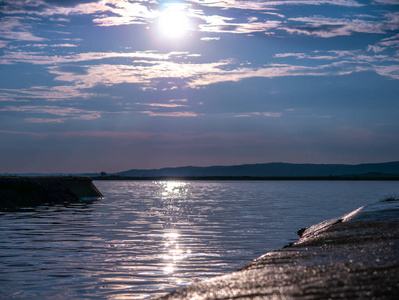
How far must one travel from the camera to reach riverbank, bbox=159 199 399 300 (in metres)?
8.02

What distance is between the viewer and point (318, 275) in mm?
9133

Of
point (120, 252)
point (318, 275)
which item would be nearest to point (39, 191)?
point (120, 252)

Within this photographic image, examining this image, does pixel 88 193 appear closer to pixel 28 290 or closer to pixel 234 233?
pixel 234 233

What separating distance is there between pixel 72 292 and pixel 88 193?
50.6 m

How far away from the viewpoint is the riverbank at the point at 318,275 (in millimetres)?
8023

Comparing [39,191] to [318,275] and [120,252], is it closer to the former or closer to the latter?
[120,252]

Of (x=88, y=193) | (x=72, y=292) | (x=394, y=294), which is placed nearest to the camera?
(x=394, y=294)

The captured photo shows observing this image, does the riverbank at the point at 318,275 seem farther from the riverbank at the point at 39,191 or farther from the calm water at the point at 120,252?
the riverbank at the point at 39,191

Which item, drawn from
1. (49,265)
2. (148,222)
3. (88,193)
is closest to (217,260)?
(49,265)

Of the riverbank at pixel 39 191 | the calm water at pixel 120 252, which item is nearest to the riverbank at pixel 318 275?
the calm water at pixel 120 252

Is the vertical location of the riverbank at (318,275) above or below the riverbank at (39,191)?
below

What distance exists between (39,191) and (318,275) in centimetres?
4463

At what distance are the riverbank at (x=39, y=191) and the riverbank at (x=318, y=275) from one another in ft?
113

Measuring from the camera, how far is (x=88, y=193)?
2406 inches
